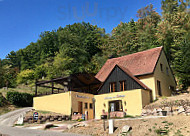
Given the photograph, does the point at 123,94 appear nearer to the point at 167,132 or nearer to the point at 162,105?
the point at 162,105

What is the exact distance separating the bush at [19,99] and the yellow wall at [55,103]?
4988 millimetres

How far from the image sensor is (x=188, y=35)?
3784 cm

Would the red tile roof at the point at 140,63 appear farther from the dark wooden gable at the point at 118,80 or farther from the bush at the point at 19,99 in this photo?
the bush at the point at 19,99

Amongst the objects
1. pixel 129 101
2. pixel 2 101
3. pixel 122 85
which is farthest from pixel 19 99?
pixel 129 101

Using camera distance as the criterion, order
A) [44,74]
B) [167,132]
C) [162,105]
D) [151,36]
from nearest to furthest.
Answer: [167,132]
[162,105]
[151,36]
[44,74]

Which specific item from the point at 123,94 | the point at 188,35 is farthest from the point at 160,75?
the point at 188,35

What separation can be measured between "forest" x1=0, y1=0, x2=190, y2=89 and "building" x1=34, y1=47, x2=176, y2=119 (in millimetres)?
6474

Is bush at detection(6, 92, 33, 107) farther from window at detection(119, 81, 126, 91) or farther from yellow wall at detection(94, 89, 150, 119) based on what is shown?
window at detection(119, 81, 126, 91)

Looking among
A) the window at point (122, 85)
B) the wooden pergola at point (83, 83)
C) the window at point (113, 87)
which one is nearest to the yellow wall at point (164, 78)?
the window at point (122, 85)

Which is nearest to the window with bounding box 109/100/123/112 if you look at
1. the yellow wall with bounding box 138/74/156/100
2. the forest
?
the yellow wall with bounding box 138/74/156/100

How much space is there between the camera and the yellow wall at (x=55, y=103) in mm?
26172

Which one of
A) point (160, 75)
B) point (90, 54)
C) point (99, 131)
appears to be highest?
point (90, 54)

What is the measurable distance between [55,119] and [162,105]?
1166 cm

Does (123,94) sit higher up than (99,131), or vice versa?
(123,94)
